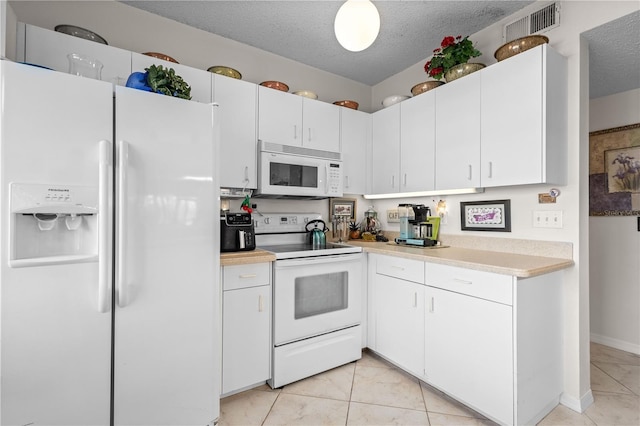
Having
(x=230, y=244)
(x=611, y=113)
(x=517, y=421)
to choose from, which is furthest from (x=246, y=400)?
(x=611, y=113)

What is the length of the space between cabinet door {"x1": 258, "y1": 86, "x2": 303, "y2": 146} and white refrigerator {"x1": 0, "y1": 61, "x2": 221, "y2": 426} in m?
0.87

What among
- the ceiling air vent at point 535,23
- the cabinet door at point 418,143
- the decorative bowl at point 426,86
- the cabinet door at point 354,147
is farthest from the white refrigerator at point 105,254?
the ceiling air vent at point 535,23

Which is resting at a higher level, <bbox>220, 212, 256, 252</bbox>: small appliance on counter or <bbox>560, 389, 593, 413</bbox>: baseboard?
<bbox>220, 212, 256, 252</bbox>: small appliance on counter

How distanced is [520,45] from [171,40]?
8.25ft

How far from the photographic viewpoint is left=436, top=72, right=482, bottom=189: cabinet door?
2.17m

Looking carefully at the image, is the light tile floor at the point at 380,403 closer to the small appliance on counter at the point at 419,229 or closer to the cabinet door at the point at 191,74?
the small appliance on counter at the point at 419,229

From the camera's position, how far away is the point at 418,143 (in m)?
2.59

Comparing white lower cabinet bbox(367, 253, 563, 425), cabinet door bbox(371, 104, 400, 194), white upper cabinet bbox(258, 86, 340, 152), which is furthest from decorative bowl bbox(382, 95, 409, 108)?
white lower cabinet bbox(367, 253, 563, 425)

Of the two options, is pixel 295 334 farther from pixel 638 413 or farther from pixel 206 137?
pixel 638 413

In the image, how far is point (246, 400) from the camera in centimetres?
197

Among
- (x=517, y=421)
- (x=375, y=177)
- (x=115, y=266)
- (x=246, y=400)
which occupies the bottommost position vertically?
(x=246, y=400)

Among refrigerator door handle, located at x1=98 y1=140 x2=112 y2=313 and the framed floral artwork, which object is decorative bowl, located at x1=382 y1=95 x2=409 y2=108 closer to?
the framed floral artwork

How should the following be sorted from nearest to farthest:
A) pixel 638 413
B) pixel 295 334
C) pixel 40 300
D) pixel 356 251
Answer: pixel 40 300 → pixel 638 413 → pixel 295 334 → pixel 356 251

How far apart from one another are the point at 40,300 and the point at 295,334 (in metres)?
1.41
